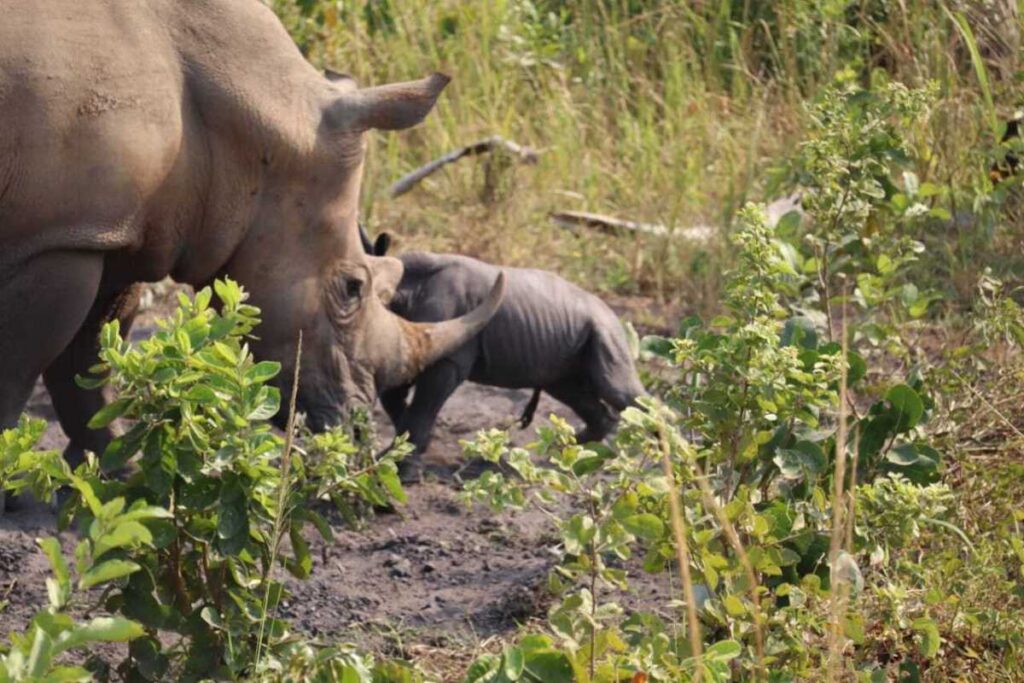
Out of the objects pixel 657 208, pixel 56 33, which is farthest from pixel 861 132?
pixel 657 208

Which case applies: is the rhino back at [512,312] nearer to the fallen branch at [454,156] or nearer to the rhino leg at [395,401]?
the rhino leg at [395,401]

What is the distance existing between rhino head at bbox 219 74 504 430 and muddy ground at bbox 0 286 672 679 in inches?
16.1

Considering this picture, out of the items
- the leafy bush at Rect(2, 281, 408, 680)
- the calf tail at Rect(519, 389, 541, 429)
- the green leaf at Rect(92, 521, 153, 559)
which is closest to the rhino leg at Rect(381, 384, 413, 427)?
the calf tail at Rect(519, 389, 541, 429)

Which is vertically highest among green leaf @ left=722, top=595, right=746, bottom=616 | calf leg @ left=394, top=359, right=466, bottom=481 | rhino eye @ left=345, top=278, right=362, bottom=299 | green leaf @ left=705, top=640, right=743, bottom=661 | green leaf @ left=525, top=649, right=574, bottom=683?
green leaf @ left=705, top=640, right=743, bottom=661

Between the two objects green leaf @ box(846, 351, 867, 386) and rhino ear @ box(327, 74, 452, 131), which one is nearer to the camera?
green leaf @ box(846, 351, 867, 386)

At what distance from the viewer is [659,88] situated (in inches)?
362

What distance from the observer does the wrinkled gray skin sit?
228 inches

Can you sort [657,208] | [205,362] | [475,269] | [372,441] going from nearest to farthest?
[205,362]
[372,441]
[475,269]
[657,208]

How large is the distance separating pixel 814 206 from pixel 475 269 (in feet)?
5.10

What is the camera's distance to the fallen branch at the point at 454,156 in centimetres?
784

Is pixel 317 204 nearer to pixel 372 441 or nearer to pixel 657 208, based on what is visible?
pixel 372 441

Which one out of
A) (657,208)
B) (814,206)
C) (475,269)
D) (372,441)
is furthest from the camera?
(657,208)

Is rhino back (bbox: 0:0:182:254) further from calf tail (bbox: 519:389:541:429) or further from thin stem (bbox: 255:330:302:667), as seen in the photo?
calf tail (bbox: 519:389:541:429)

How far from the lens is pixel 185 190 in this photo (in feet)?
16.4
